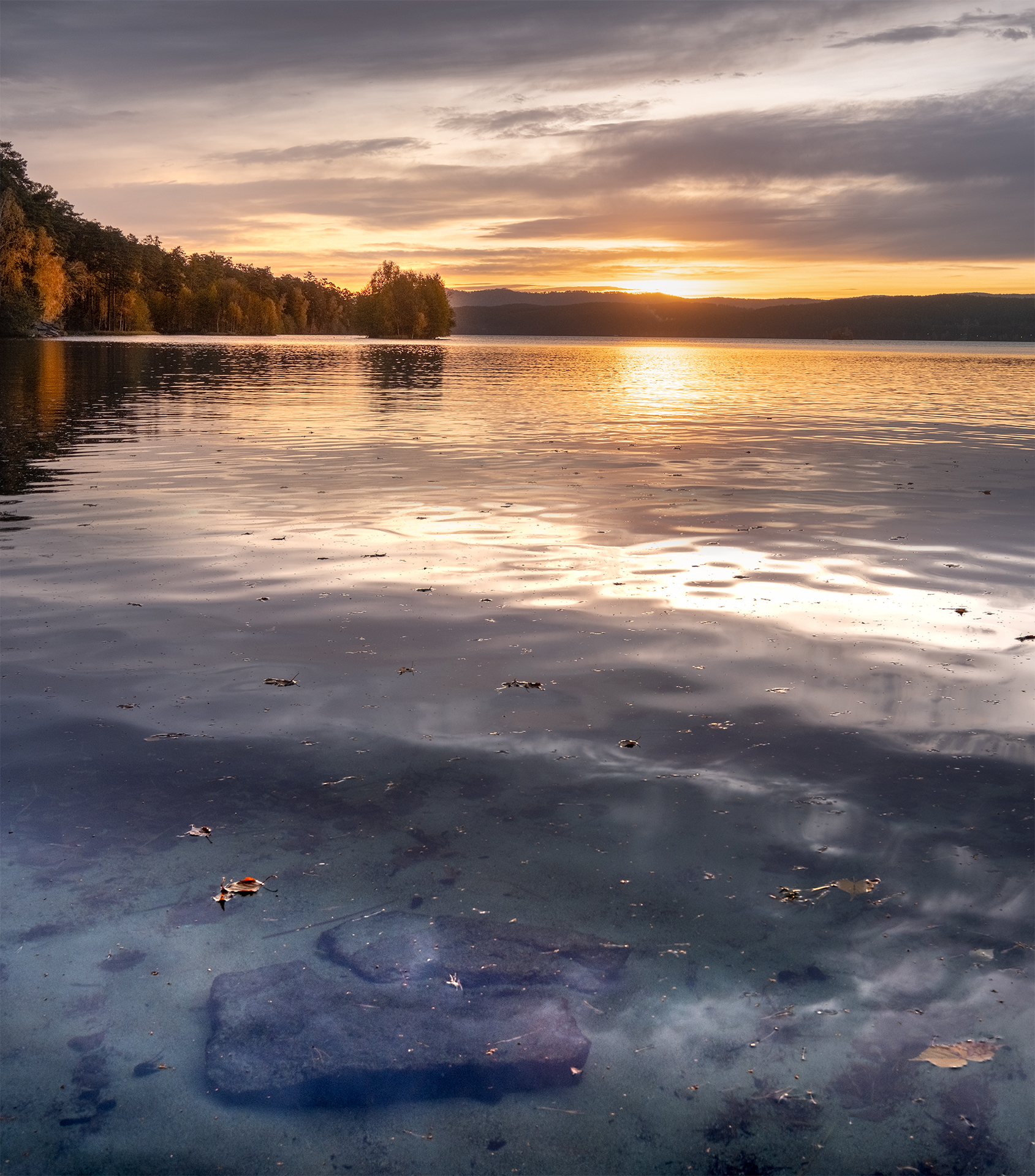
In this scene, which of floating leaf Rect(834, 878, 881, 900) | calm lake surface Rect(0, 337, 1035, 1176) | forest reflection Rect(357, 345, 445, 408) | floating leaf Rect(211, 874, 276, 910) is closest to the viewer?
calm lake surface Rect(0, 337, 1035, 1176)

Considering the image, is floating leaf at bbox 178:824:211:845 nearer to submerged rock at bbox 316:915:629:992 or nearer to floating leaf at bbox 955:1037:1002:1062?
submerged rock at bbox 316:915:629:992

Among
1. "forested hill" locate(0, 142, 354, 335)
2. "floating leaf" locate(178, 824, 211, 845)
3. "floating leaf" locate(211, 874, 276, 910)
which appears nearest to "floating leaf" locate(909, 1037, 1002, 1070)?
"floating leaf" locate(211, 874, 276, 910)

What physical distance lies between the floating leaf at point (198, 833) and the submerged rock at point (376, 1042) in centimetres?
125

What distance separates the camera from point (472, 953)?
14.1 ft

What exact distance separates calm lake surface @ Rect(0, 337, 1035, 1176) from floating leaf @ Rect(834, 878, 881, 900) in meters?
0.02

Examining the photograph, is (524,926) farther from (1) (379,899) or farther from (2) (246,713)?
(2) (246,713)

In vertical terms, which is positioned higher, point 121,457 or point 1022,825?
point 121,457

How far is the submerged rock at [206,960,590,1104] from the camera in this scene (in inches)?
141

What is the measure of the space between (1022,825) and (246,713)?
16.0 ft

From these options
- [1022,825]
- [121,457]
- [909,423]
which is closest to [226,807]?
[1022,825]

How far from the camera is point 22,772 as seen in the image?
237 inches

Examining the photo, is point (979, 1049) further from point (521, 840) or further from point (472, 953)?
point (521, 840)

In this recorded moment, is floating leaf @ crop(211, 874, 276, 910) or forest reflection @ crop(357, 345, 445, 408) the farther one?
forest reflection @ crop(357, 345, 445, 408)

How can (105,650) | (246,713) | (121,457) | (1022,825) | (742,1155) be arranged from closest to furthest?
(742,1155), (1022,825), (246,713), (105,650), (121,457)
